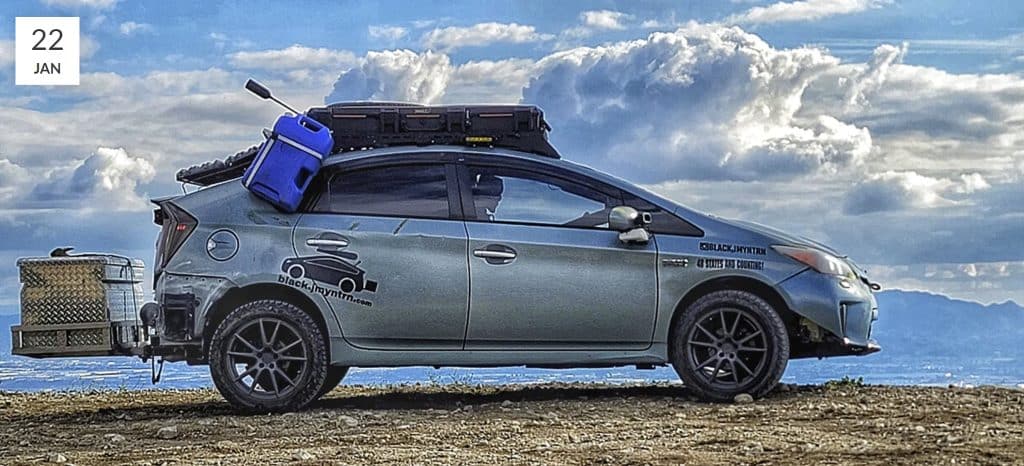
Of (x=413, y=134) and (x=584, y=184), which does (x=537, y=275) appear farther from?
(x=413, y=134)

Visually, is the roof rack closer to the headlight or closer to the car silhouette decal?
the car silhouette decal

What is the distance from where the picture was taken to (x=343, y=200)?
33.3 ft

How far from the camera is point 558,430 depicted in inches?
340

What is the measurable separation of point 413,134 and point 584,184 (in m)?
1.33

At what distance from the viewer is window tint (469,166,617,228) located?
10062mm

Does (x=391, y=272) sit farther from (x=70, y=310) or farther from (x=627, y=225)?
(x=70, y=310)

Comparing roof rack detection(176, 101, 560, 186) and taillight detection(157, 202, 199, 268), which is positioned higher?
roof rack detection(176, 101, 560, 186)

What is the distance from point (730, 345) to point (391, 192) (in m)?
2.60

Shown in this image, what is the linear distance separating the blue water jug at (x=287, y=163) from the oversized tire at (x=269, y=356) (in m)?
0.76

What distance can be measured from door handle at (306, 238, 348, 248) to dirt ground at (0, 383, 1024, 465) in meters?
1.16

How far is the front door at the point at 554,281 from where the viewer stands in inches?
392

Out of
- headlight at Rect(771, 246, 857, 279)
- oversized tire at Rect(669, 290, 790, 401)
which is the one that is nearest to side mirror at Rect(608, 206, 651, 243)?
oversized tire at Rect(669, 290, 790, 401)

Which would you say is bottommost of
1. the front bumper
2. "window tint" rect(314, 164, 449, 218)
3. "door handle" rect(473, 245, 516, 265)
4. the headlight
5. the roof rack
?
the front bumper

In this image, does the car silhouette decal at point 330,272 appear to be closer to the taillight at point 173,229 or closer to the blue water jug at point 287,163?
the blue water jug at point 287,163
